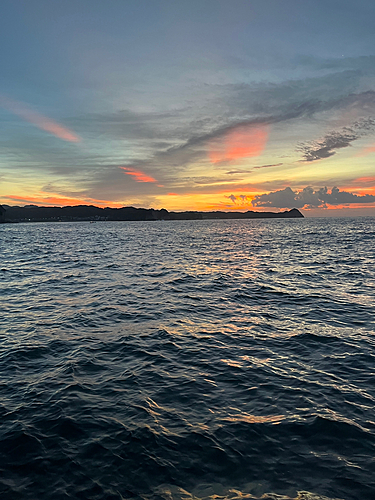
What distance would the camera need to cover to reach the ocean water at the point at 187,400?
707 centimetres

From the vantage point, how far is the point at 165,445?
26.5 feet

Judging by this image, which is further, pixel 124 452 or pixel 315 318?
pixel 315 318

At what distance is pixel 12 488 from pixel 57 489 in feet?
3.15

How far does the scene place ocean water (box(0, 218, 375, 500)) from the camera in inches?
278

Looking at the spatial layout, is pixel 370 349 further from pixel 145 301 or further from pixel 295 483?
pixel 145 301

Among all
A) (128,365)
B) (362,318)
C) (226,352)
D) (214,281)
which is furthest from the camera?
(214,281)

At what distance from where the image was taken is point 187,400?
10117mm

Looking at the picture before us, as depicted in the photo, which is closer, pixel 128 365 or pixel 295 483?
pixel 295 483

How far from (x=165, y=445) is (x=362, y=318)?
14886 mm

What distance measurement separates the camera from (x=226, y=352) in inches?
A: 545

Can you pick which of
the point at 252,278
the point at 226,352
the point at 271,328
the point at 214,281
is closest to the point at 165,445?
the point at 226,352

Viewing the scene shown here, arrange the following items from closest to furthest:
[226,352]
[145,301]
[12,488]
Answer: [12,488] → [226,352] → [145,301]

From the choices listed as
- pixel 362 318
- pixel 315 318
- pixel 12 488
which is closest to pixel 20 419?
pixel 12 488

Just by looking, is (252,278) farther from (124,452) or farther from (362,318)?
(124,452)
